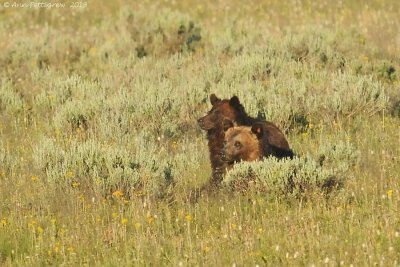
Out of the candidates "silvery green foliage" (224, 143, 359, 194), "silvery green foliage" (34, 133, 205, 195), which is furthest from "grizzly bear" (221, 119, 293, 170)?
"silvery green foliage" (34, 133, 205, 195)

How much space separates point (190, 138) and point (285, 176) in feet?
14.1

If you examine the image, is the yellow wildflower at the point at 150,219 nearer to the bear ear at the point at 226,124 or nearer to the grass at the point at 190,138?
the grass at the point at 190,138

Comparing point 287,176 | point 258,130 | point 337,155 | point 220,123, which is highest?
point 258,130

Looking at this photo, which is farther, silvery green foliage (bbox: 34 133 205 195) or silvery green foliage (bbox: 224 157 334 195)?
silvery green foliage (bbox: 34 133 205 195)

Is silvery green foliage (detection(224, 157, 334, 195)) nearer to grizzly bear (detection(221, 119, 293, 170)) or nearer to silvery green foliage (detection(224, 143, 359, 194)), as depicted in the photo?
silvery green foliage (detection(224, 143, 359, 194))

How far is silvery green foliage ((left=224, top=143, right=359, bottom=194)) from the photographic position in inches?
378

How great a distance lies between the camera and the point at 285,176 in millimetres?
9617

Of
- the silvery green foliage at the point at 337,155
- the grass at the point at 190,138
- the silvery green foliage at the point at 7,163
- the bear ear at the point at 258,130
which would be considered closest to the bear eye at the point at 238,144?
the bear ear at the point at 258,130

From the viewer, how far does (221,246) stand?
8133mm

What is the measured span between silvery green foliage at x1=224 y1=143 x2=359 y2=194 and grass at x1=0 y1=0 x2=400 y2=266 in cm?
3

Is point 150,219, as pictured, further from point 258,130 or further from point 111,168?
point 258,130

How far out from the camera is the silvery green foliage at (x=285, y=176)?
31.5 ft

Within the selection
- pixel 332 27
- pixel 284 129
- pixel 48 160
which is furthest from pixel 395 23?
pixel 48 160

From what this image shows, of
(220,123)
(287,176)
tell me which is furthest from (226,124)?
(287,176)
